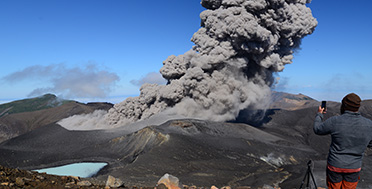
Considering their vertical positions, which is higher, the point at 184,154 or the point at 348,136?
the point at 348,136

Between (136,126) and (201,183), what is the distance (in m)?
17.4

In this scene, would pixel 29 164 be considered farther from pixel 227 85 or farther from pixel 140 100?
pixel 227 85

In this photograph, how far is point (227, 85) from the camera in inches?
1330

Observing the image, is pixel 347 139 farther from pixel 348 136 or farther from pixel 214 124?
pixel 214 124

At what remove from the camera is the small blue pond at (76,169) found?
18.8 m

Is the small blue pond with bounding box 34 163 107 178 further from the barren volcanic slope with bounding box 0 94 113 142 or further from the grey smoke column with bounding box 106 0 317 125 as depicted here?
the barren volcanic slope with bounding box 0 94 113 142

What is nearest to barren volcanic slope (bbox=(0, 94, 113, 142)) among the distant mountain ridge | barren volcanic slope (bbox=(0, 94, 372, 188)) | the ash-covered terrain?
the ash-covered terrain

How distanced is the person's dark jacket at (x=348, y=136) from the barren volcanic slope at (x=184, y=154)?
9.81 meters

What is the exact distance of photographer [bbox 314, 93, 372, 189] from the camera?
4.41 metres

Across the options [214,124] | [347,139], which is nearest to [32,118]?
[214,124]

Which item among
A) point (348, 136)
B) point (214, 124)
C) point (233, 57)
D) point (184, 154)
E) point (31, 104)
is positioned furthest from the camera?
point (31, 104)

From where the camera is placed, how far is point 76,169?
65.8 feet

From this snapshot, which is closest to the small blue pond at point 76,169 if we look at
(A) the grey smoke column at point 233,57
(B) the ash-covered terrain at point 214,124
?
(B) the ash-covered terrain at point 214,124

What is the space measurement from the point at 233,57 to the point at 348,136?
1175 inches
